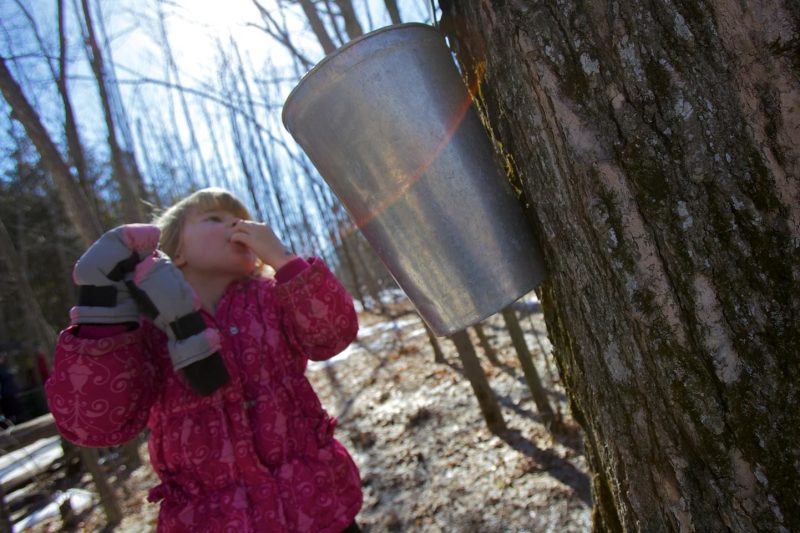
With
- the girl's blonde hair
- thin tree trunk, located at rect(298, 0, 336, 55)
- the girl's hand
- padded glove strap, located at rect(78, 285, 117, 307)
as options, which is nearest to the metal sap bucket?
the girl's hand

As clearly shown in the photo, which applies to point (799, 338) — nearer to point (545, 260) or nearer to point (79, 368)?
point (545, 260)

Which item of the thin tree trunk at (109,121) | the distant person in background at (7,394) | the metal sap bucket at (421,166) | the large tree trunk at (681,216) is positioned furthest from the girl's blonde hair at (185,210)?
the distant person in background at (7,394)

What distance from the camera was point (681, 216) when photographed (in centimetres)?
75

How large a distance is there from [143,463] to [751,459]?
6.06 meters

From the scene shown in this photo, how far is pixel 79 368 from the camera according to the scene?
1312mm

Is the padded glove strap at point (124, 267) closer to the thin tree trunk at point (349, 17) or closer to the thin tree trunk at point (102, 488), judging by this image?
the thin tree trunk at point (349, 17)

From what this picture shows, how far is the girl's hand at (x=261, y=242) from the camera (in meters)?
1.53

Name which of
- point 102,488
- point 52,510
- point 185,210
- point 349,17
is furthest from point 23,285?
point 349,17

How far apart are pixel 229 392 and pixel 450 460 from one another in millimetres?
2248

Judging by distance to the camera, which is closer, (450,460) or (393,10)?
(393,10)

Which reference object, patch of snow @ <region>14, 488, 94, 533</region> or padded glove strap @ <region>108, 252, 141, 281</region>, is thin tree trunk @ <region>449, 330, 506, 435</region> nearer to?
padded glove strap @ <region>108, 252, 141, 281</region>

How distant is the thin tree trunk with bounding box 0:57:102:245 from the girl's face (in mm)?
1778

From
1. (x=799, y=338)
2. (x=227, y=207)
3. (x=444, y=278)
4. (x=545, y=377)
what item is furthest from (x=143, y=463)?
(x=799, y=338)

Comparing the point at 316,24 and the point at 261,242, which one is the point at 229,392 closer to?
the point at 261,242
